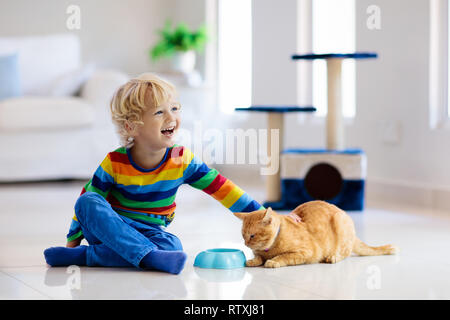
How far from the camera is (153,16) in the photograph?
5043 millimetres

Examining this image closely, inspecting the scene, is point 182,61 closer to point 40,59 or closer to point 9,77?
point 40,59

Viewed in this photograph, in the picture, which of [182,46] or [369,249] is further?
[182,46]

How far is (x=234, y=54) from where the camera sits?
14.3ft

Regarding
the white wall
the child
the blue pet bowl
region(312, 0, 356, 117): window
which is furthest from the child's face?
the white wall

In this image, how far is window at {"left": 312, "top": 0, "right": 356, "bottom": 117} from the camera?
11.2 feet

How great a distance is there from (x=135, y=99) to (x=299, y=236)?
518 mm

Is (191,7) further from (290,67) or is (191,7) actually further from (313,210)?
(313,210)

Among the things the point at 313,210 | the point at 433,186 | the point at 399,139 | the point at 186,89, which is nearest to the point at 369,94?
the point at 399,139

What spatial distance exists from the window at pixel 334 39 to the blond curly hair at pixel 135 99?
72.4 inches

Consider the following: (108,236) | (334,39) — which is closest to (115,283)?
(108,236)

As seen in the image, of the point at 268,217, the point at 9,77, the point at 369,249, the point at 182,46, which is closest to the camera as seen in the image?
the point at 268,217

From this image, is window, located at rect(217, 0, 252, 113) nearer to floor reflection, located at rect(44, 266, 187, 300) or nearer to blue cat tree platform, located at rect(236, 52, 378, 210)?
blue cat tree platform, located at rect(236, 52, 378, 210)

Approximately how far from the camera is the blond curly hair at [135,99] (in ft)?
5.57

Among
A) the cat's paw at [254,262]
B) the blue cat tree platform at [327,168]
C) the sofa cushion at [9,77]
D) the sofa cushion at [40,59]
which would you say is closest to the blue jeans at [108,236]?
the cat's paw at [254,262]
